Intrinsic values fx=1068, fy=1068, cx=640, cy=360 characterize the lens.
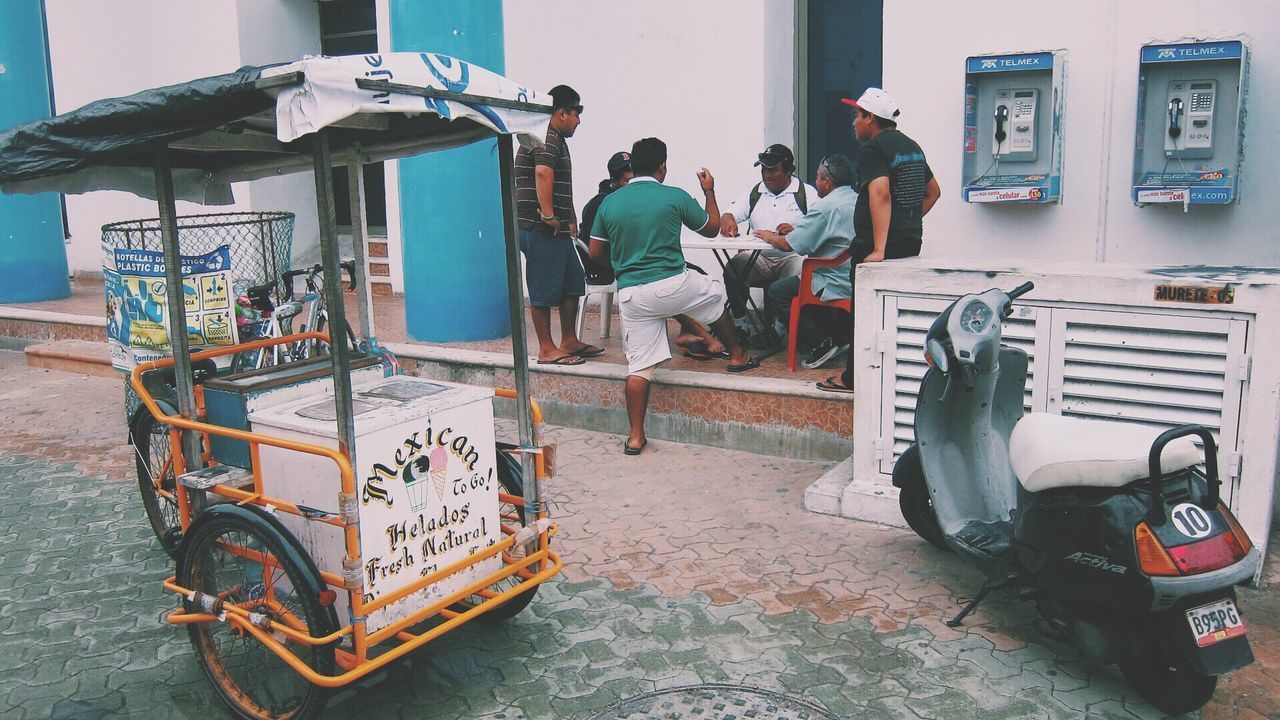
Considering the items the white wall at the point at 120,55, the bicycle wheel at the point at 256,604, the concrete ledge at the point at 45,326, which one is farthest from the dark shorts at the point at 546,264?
the white wall at the point at 120,55

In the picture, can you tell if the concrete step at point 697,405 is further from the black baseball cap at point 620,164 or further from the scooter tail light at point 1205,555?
the scooter tail light at point 1205,555

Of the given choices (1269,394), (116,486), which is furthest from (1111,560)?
(116,486)

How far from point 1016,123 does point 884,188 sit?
146 cm

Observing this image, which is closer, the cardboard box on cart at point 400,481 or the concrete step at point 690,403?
the cardboard box on cart at point 400,481

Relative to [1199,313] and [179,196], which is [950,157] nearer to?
[1199,313]

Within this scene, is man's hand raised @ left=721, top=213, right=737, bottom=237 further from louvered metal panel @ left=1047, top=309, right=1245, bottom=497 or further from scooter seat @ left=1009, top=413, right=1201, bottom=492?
scooter seat @ left=1009, top=413, right=1201, bottom=492

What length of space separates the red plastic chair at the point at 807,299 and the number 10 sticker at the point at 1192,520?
11.1ft

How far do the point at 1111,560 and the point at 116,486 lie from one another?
519 centimetres

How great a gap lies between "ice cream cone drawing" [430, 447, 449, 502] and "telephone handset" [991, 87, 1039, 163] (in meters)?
4.49

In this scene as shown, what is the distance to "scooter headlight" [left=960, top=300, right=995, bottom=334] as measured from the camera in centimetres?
408

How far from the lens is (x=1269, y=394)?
4.07 metres

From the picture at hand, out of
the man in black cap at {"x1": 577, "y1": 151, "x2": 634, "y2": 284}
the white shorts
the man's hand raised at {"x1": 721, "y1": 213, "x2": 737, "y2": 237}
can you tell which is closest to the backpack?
the man's hand raised at {"x1": 721, "y1": 213, "x2": 737, "y2": 237}

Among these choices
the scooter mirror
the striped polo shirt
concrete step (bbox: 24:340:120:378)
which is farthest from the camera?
concrete step (bbox: 24:340:120:378)

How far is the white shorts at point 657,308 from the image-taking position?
241 inches
